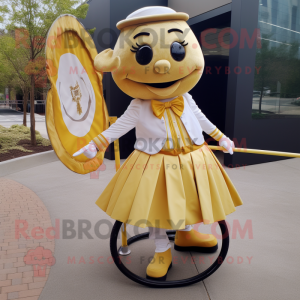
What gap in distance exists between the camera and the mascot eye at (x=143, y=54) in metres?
2.09

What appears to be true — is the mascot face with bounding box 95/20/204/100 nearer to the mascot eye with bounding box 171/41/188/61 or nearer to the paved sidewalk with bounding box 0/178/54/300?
the mascot eye with bounding box 171/41/188/61

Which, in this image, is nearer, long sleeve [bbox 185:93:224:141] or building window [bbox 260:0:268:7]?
long sleeve [bbox 185:93:224:141]

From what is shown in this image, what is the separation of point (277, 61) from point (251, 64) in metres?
0.90

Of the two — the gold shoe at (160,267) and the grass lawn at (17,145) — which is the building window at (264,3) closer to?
the gold shoe at (160,267)

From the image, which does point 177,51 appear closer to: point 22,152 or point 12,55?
point 22,152

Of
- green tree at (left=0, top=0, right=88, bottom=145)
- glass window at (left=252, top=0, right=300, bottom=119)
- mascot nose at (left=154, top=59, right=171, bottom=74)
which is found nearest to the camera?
mascot nose at (left=154, top=59, right=171, bottom=74)

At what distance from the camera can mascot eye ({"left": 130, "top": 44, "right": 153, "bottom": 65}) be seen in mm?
2094

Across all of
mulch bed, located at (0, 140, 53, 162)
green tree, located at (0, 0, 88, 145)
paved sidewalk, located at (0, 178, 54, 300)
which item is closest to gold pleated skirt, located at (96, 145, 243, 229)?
paved sidewalk, located at (0, 178, 54, 300)

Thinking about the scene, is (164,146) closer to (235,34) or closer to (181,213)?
(181,213)

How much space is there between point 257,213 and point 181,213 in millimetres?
2199

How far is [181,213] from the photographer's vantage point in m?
2.05

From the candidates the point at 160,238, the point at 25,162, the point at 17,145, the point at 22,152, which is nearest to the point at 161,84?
the point at 160,238

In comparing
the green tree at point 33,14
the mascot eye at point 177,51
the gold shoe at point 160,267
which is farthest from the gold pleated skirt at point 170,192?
the green tree at point 33,14

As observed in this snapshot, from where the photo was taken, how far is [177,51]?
2117 mm
